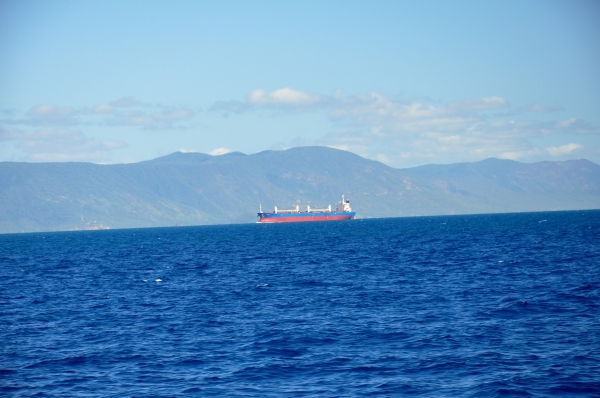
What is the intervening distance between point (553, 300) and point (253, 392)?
85.5 ft

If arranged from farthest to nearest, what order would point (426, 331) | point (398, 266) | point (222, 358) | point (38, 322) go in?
point (398, 266) < point (38, 322) < point (426, 331) < point (222, 358)

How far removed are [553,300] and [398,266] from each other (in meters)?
28.9

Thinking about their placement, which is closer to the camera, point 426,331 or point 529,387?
point 529,387

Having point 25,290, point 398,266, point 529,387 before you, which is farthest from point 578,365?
point 25,290

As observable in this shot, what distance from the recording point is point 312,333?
1467 inches

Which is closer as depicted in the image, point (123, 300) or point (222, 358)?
point (222, 358)

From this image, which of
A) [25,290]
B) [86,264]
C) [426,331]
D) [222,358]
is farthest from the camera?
[86,264]

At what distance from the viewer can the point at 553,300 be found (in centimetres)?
4525

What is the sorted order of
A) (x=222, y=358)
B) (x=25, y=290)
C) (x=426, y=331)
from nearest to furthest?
(x=222, y=358)
(x=426, y=331)
(x=25, y=290)

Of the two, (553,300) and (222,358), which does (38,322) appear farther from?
(553,300)

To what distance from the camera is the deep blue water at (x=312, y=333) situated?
2812 centimetres

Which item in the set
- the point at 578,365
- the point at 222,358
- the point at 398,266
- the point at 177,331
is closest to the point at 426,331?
the point at 578,365

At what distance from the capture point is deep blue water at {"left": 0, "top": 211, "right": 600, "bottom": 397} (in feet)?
92.3

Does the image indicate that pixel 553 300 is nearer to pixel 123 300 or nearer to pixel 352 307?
pixel 352 307
